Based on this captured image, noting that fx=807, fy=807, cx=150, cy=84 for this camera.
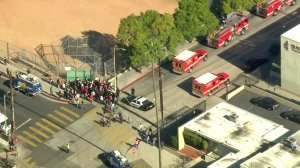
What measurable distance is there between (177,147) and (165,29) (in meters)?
22.9

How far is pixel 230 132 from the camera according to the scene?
330 ft

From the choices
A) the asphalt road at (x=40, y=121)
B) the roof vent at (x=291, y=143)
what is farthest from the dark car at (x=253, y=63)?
the roof vent at (x=291, y=143)

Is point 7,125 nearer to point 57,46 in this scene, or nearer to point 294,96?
point 57,46

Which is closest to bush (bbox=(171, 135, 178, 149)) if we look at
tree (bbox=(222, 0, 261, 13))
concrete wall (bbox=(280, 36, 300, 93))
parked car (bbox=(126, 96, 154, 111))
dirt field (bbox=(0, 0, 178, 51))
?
parked car (bbox=(126, 96, 154, 111))

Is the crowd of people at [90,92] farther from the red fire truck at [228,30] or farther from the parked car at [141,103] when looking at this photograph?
the red fire truck at [228,30]

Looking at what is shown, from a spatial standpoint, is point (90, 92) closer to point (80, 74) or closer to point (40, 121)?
point (80, 74)

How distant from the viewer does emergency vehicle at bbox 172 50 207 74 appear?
119 meters

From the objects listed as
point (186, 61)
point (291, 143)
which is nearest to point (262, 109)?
point (186, 61)

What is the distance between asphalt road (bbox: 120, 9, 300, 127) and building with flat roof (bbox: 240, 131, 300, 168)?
811 inches

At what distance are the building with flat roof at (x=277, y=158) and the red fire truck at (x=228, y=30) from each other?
3370cm

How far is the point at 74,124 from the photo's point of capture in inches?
4284

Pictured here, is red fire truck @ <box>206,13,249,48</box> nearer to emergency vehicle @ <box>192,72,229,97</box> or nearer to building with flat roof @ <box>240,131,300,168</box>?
emergency vehicle @ <box>192,72,229,97</box>

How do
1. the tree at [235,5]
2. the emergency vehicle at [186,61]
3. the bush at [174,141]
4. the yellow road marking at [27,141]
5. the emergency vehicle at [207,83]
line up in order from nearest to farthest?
the bush at [174,141]
the yellow road marking at [27,141]
the emergency vehicle at [207,83]
the emergency vehicle at [186,61]
the tree at [235,5]

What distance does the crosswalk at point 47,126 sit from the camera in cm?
10612
